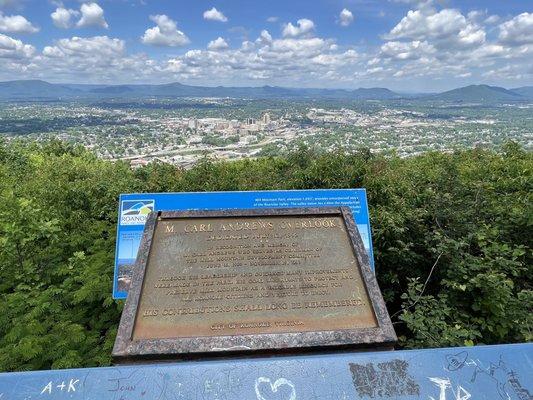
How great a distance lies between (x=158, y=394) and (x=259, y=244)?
4.99 ft

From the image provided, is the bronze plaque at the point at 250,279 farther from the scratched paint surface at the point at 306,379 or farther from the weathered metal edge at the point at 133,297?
the scratched paint surface at the point at 306,379

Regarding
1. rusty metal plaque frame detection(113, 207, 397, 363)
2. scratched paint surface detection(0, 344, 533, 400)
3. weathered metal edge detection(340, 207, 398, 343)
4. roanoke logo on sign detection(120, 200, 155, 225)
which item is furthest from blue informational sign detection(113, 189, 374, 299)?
scratched paint surface detection(0, 344, 533, 400)

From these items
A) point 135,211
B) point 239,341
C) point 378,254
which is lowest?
point 378,254

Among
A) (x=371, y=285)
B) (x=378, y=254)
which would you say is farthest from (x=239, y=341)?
(x=378, y=254)

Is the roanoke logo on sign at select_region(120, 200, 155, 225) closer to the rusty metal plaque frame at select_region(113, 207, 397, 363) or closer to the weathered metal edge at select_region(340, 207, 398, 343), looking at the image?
the rusty metal plaque frame at select_region(113, 207, 397, 363)

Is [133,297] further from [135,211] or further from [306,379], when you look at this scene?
[135,211]

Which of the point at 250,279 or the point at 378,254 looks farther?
the point at 378,254

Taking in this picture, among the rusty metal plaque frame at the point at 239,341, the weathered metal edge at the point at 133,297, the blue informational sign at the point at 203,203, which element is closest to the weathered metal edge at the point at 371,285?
the rusty metal plaque frame at the point at 239,341

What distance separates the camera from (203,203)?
5.15m

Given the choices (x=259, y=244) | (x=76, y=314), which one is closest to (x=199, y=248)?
(x=259, y=244)

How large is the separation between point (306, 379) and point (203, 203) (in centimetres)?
295

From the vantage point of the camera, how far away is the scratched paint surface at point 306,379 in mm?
2537

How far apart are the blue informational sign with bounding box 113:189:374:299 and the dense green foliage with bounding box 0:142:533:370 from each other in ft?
1.95

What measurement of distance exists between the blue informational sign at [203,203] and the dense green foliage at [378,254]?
595mm
